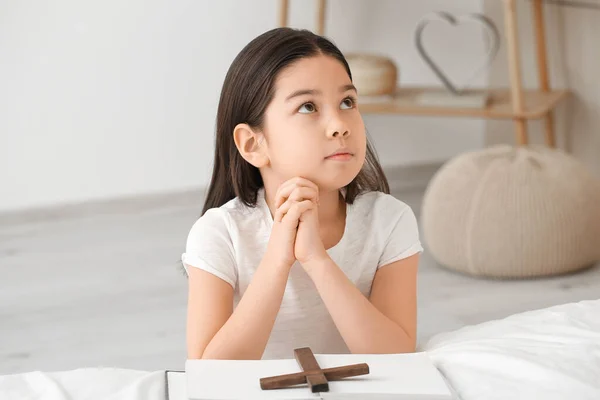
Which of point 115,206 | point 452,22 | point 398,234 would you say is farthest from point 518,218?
point 115,206

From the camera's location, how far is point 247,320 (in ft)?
4.21

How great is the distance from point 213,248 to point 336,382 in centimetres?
39

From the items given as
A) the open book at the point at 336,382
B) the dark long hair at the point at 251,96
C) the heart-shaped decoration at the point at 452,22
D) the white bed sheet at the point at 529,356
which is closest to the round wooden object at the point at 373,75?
the heart-shaped decoration at the point at 452,22

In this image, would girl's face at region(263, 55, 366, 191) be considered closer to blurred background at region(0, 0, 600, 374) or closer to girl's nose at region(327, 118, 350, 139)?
girl's nose at region(327, 118, 350, 139)

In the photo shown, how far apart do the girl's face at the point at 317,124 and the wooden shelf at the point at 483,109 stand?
1.96 metres

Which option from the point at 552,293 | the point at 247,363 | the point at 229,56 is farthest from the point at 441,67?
the point at 247,363

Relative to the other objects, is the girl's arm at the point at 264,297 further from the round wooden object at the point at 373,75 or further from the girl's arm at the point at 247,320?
the round wooden object at the point at 373,75

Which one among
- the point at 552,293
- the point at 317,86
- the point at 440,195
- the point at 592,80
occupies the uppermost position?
the point at 317,86

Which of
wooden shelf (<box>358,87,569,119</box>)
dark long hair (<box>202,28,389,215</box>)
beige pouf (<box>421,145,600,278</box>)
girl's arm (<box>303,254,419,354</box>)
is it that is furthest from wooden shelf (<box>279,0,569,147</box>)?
girl's arm (<box>303,254,419,354</box>)

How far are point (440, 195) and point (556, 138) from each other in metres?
0.99

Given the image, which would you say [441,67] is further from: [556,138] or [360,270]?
[360,270]

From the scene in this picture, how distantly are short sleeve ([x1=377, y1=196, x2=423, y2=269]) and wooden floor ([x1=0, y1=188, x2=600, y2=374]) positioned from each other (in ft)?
2.84

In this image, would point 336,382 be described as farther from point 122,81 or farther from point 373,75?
point 122,81

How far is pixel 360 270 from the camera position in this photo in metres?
1.42
